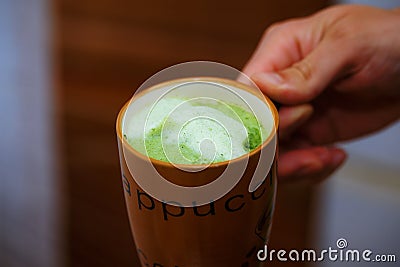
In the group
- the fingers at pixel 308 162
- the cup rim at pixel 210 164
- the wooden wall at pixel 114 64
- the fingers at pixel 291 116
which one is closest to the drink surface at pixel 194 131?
the cup rim at pixel 210 164

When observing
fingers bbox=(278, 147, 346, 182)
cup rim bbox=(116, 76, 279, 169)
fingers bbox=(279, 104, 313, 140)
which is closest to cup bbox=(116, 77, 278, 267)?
cup rim bbox=(116, 76, 279, 169)

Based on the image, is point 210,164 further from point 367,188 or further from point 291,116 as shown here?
point 367,188

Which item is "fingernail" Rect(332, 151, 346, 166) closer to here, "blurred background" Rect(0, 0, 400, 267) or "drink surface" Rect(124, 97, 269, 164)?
"blurred background" Rect(0, 0, 400, 267)

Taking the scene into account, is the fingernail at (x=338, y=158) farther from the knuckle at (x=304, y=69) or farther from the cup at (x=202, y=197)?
the cup at (x=202, y=197)

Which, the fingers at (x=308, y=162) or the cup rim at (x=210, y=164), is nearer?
the cup rim at (x=210, y=164)

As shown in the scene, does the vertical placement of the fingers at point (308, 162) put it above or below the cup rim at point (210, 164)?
below

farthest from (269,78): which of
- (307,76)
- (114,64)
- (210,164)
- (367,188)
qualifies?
(114,64)
